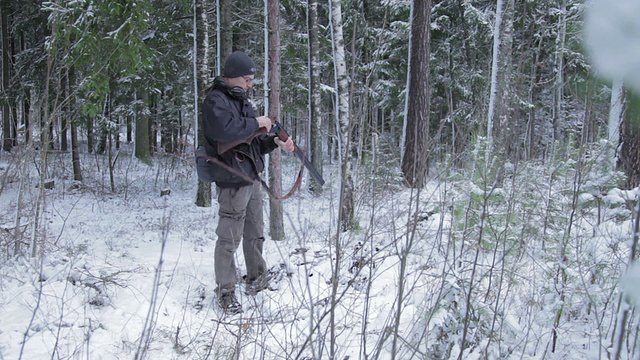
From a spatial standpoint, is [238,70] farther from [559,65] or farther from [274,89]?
[559,65]

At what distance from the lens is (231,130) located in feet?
10.4

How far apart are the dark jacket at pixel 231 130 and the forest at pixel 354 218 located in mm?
587

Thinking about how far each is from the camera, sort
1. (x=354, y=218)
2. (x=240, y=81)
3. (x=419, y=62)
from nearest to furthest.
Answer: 1. (x=240, y=81)
2. (x=354, y=218)
3. (x=419, y=62)

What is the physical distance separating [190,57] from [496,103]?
836cm

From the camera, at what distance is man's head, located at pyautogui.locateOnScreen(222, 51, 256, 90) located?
338cm

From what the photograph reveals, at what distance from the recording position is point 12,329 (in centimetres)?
280

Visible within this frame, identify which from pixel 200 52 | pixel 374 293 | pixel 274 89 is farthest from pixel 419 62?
pixel 374 293

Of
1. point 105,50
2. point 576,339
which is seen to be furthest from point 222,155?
point 105,50

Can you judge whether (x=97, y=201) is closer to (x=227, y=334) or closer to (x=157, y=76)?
(x=157, y=76)

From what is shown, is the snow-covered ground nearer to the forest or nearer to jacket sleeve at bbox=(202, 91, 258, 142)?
the forest

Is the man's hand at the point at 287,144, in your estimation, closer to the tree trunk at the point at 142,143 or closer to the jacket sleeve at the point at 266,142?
the jacket sleeve at the point at 266,142

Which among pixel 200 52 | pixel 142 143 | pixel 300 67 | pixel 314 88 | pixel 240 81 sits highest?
pixel 300 67

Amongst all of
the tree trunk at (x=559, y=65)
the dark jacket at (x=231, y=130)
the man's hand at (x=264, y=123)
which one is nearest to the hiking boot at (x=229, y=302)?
the dark jacket at (x=231, y=130)

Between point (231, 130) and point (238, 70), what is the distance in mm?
565
